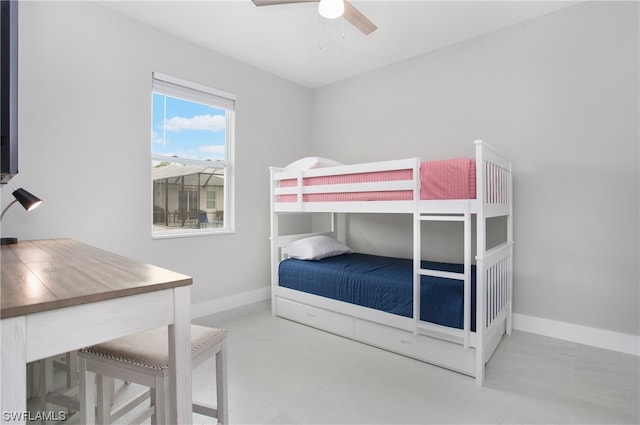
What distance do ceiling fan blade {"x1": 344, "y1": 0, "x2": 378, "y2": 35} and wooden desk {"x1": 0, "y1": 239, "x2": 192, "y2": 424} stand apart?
73.1 inches

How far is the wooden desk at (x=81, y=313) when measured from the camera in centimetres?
68

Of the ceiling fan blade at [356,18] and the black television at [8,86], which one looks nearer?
the black television at [8,86]

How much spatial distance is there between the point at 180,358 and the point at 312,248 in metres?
2.14

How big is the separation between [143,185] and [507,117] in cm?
312

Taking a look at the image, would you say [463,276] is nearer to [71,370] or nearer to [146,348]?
[146,348]

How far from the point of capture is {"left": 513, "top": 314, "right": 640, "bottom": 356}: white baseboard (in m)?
2.31

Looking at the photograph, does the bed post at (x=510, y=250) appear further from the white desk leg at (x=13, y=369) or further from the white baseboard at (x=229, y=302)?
the white desk leg at (x=13, y=369)

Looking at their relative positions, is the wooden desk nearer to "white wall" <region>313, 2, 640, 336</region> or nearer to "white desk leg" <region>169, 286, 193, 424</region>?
"white desk leg" <region>169, 286, 193, 424</region>

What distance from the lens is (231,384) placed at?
1946 mm

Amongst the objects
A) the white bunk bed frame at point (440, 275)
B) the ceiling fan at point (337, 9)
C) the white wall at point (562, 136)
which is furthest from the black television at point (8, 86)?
the white wall at point (562, 136)

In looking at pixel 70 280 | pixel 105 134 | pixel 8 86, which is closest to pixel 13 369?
pixel 70 280

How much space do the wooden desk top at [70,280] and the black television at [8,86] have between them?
0.46 m

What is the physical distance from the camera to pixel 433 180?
2.17 meters

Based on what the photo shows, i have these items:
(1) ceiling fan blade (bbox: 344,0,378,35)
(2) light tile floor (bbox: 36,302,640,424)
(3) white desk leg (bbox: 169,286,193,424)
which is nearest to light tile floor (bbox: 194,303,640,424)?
(2) light tile floor (bbox: 36,302,640,424)
